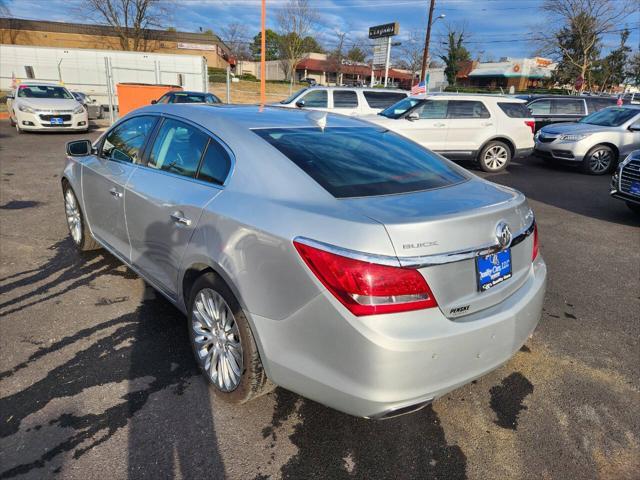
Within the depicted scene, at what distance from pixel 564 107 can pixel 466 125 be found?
601 cm

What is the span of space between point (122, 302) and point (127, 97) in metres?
16.4

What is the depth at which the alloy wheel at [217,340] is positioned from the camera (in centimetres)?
239

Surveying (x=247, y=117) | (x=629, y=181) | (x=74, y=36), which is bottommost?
(x=629, y=181)

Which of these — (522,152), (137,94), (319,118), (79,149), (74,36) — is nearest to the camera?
(319,118)

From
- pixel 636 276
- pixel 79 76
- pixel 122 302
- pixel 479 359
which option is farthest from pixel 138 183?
pixel 79 76

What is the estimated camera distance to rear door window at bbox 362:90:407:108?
12.5m

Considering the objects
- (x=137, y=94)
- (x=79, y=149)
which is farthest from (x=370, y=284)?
(x=137, y=94)

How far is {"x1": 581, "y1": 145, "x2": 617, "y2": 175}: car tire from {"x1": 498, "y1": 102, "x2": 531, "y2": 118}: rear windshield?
1.74 m

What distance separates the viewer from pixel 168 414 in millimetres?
2439

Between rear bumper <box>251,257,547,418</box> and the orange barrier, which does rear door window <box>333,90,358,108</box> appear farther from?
rear bumper <box>251,257,547,418</box>

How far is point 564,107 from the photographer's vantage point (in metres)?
14.4

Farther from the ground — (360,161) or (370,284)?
(360,161)

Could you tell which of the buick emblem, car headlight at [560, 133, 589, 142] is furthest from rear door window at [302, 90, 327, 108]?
the buick emblem

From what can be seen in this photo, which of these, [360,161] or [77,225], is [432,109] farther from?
[360,161]
